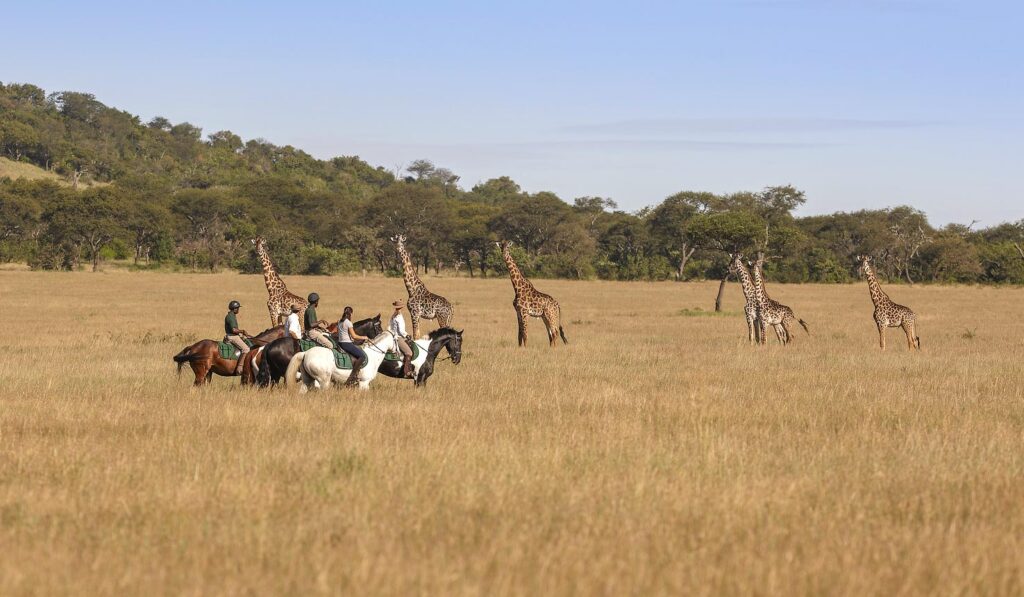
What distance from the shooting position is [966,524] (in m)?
7.13

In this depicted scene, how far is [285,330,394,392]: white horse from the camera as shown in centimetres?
1357

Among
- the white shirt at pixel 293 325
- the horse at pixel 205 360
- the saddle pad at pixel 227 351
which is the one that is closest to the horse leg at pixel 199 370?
the horse at pixel 205 360

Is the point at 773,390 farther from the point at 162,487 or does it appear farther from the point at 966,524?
the point at 162,487

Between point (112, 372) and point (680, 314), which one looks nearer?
point (112, 372)

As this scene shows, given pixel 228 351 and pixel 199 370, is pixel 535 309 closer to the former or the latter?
pixel 228 351

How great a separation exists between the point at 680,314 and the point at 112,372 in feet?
78.2

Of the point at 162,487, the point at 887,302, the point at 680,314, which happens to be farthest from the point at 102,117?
the point at 162,487

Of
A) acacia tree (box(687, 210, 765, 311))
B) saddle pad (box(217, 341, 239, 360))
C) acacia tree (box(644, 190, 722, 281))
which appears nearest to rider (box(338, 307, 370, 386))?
saddle pad (box(217, 341, 239, 360))

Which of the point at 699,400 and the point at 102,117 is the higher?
the point at 102,117

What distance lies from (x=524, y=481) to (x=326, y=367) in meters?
5.95

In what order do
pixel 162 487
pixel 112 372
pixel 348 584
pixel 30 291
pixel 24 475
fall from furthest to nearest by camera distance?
pixel 30 291 < pixel 112 372 < pixel 24 475 < pixel 162 487 < pixel 348 584

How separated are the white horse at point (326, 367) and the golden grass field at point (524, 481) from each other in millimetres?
352

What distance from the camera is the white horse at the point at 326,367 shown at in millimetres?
13570

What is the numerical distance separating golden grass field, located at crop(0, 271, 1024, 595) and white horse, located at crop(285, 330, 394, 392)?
0.35 meters
